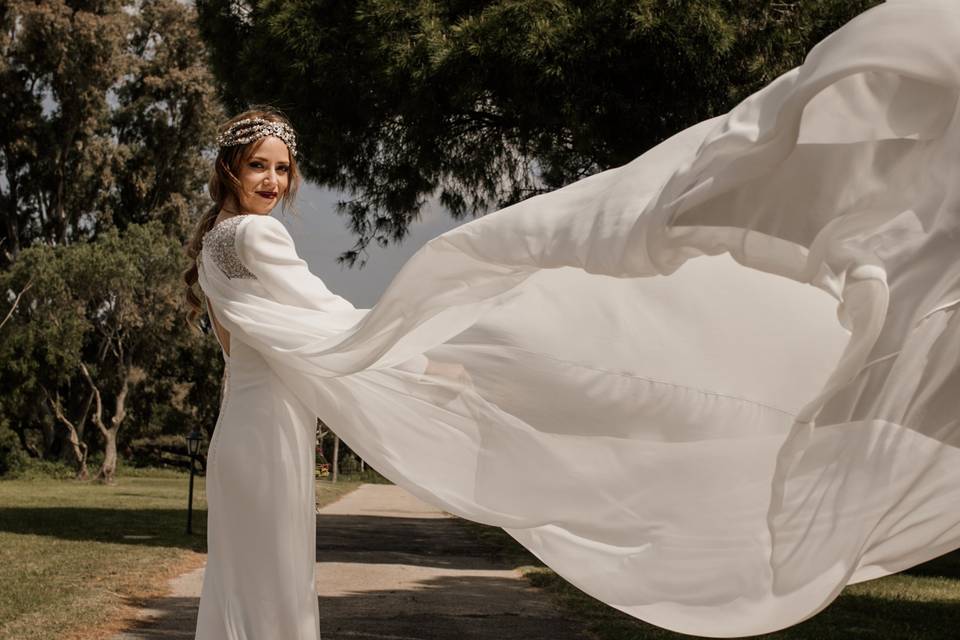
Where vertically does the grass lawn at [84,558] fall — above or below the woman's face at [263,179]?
below

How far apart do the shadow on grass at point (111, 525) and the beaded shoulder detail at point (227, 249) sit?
37.8 feet

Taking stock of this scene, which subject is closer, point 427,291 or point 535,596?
point 427,291

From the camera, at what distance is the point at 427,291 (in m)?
3.82

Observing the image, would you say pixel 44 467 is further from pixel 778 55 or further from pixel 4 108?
pixel 778 55

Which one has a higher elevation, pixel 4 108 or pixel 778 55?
pixel 4 108

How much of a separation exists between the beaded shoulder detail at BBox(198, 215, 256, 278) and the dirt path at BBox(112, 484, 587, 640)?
176 inches

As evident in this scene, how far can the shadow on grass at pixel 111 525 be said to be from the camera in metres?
16.0

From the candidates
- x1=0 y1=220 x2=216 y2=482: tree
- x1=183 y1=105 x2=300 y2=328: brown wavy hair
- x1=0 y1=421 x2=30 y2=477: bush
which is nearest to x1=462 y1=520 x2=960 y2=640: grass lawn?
x1=183 y1=105 x2=300 y2=328: brown wavy hair

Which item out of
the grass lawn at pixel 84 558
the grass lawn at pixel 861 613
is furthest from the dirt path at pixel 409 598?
the grass lawn at pixel 84 558

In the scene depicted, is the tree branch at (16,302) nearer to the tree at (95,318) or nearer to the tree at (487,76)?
the tree at (95,318)

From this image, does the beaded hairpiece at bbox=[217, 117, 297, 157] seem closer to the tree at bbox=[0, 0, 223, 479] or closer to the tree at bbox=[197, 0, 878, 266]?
the tree at bbox=[197, 0, 878, 266]

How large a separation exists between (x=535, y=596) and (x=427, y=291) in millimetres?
7115

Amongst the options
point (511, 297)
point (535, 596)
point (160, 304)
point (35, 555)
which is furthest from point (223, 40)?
point (160, 304)

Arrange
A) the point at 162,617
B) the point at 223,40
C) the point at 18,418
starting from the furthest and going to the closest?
the point at 18,418 < the point at 223,40 < the point at 162,617
